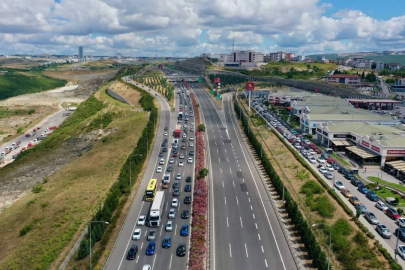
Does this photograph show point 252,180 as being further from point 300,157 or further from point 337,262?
point 337,262

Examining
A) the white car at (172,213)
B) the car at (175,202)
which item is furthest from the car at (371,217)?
the car at (175,202)

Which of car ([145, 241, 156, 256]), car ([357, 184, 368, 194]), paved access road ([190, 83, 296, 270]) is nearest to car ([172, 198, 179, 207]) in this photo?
paved access road ([190, 83, 296, 270])

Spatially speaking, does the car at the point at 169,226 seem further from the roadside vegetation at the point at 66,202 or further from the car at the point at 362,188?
the car at the point at 362,188

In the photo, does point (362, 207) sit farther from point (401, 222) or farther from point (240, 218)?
point (240, 218)

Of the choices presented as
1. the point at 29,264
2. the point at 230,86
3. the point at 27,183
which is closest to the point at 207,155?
the point at 27,183

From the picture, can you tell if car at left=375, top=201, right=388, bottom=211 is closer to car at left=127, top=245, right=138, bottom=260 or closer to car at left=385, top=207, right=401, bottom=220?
car at left=385, top=207, right=401, bottom=220

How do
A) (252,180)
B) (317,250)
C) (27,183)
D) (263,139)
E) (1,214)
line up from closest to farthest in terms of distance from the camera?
(317,250) < (1,214) < (252,180) < (27,183) < (263,139)
